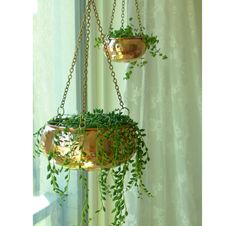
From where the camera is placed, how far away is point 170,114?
9.37 ft

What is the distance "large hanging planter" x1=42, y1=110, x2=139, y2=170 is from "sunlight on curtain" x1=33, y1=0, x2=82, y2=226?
100cm

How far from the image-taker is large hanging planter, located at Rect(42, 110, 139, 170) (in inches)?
41.3

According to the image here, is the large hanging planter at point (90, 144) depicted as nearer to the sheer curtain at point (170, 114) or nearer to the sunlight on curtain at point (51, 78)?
the sunlight on curtain at point (51, 78)

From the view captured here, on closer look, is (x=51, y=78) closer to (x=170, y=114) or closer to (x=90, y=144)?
(x=170, y=114)

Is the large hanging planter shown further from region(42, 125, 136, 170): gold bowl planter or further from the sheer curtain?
the sheer curtain

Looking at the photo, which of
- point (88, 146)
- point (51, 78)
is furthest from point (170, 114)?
point (88, 146)

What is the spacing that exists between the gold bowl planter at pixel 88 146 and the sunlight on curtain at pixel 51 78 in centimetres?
100

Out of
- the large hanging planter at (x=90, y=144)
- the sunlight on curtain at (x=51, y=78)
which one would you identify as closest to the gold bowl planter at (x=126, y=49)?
the sunlight on curtain at (x=51, y=78)

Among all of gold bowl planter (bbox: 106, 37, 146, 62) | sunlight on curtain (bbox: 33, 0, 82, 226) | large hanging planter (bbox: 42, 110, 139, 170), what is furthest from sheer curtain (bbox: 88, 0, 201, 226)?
large hanging planter (bbox: 42, 110, 139, 170)

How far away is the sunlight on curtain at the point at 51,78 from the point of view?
6.89 ft

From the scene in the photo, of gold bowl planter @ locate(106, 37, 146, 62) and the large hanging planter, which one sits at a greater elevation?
gold bowl planter @ locate(106, 37, 146, 62)
